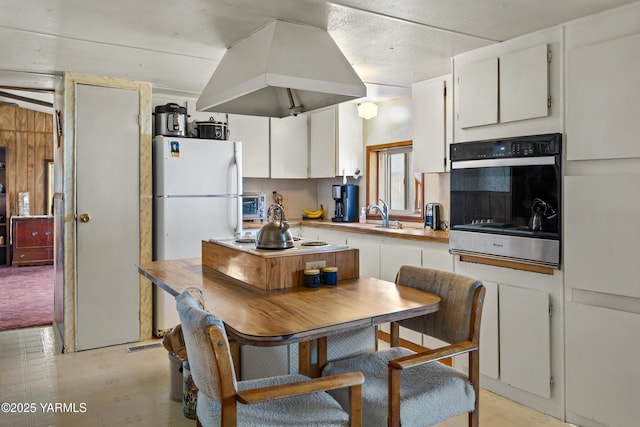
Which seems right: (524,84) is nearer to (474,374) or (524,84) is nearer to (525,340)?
(525,340)

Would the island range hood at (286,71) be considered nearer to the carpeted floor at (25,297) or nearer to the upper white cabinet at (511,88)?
the upper white cabinet at (511,88)

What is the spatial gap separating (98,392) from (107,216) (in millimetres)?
1454

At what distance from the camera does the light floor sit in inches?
105

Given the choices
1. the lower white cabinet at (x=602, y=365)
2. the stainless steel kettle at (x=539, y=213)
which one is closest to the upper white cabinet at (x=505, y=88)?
the stainless steel kettle at (x=539, y=213)

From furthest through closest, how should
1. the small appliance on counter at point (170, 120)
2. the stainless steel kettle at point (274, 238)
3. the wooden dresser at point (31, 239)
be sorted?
1. the wooden dresser at point (31, 239)
2. the small appliance on counter at point (170, 120)
3. the stainless steel kettle at point (274, 238)

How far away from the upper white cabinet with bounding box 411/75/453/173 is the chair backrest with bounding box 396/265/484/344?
174cm

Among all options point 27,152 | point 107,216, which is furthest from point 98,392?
point 27,152

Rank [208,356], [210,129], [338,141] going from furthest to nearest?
1. [338,141]
2. [210,129]
3. [208,356]

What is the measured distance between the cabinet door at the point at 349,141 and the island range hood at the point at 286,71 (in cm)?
202

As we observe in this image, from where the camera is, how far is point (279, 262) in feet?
7.36

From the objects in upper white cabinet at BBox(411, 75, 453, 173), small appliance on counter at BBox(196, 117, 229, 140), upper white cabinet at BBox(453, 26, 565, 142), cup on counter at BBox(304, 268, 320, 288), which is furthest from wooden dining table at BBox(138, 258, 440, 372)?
small appliance on counter at BBox(196, 117, 229, 140)

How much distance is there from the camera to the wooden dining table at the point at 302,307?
1.60m

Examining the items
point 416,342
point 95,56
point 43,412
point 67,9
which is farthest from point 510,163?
point 43,412

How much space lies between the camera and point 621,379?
95.0 inches
